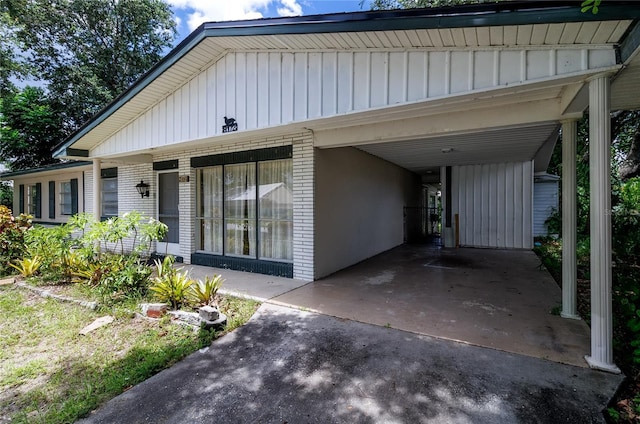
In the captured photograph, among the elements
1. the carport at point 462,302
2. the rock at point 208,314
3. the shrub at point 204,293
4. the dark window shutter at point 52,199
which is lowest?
the carport at point 462,302

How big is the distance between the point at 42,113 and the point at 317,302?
59.3 ft

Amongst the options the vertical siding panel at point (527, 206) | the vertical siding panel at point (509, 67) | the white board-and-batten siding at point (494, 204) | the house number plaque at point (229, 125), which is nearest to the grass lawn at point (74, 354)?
the house number plaque at point (229, 125)

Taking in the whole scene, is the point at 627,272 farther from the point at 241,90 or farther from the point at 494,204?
the point at 241,90

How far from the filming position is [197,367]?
278 cm

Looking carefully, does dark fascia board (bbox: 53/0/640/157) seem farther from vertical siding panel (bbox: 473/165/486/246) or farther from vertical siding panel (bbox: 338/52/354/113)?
vertical siding panel (bbox: 473/165/486/246)

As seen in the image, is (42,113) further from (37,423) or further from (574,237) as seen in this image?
(574,237)

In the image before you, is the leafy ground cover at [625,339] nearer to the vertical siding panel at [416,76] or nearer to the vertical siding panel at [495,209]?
the vertical siding panel at [416,76]

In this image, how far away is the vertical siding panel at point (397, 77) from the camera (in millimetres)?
3555

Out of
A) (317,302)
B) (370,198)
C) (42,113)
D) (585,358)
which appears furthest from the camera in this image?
(42,113)

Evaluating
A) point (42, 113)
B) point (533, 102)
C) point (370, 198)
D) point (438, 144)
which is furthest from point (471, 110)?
point (42, 113)

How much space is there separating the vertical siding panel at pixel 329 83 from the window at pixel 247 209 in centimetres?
184

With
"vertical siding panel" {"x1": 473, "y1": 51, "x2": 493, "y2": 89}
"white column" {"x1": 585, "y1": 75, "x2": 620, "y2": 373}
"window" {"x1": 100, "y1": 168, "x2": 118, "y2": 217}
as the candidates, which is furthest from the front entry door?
"white column" {"x1": 585, "y1": 75, "x2": 620, "y2": 373}

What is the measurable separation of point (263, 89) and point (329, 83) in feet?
4.14

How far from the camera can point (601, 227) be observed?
8.66ft
